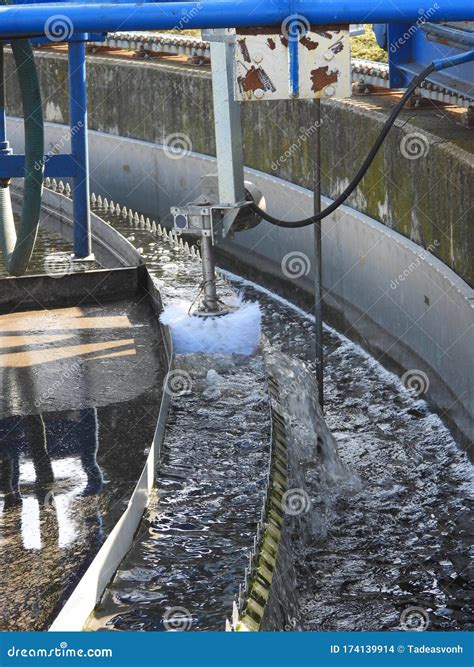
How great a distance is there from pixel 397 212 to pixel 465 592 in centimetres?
414

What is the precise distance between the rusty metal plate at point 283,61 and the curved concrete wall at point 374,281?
246 centimetres

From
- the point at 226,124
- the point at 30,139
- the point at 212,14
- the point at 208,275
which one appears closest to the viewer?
the point at 212,14

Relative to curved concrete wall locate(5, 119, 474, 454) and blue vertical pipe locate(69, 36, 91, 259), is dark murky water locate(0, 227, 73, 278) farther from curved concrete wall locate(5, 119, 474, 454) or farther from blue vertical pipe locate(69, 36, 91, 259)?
curved concrete wall locate(5, 119, 474, 454)

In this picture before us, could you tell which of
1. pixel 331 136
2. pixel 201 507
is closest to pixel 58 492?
pixel 201 507

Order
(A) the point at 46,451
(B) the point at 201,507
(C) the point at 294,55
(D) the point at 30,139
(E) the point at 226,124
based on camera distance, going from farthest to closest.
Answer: (D) the point at 30,139
(E) the point at 226,124
(A) the point at 46,451
(C) the point at 294,55
(B) the point at 201,507

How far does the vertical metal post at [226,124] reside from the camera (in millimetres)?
6141

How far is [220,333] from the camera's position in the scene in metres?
6.85

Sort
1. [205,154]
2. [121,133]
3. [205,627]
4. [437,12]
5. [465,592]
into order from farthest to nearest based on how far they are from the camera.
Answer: [121,133], [205,154], [465,592], [437,12], [205,627]

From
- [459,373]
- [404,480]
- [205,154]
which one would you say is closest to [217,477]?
[404,480]

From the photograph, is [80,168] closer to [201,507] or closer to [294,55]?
[294,55]

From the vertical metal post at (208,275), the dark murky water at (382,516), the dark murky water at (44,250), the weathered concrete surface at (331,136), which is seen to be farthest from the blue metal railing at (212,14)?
the dark murky water at (44,250)

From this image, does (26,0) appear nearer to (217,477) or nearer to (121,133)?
(217,477)

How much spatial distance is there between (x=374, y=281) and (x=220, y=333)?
319 centimetres

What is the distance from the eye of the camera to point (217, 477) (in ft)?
18.0
